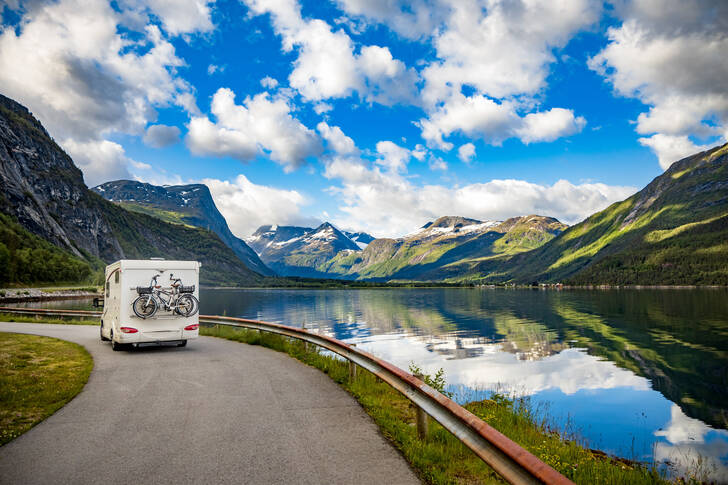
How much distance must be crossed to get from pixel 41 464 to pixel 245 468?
10.4 ft

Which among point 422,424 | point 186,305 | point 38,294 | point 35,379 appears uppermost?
point 186,305

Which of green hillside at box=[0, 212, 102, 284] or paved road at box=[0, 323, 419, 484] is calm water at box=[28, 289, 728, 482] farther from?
green hillside at box=[0, 212, 102, 284]

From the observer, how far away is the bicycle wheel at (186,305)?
19.4m

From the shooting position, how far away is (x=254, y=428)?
848 centimetres

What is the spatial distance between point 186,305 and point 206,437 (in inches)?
501

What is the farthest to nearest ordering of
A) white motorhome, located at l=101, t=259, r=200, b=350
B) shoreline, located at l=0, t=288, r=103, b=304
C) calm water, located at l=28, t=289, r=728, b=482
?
shoreline, located at l=0, t=288, r=103, b=304 → white motorhome, located at l=101, t=259, r=200, b=350 → calm water, located at l=28, t=289, r=728, b=482

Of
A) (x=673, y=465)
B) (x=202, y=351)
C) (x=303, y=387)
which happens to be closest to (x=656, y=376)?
(x=673, y=465)

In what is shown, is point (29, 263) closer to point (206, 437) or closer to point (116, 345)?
point (116, 345)

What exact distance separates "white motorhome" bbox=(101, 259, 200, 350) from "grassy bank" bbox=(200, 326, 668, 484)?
30.5 ft

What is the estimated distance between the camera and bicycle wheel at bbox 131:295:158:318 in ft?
60.6

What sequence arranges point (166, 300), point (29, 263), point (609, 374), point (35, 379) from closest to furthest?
1. point (35, 379)
2. point (166, 300)
3. point (609, 374)
4. point (29, 263)

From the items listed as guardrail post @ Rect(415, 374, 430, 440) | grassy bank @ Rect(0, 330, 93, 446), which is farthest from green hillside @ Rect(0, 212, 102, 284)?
guardrail post @ Rect(415, 374, 430, 440)

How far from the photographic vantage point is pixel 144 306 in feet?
60.9

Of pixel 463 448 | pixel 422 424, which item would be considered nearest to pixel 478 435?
pixel 463 448
